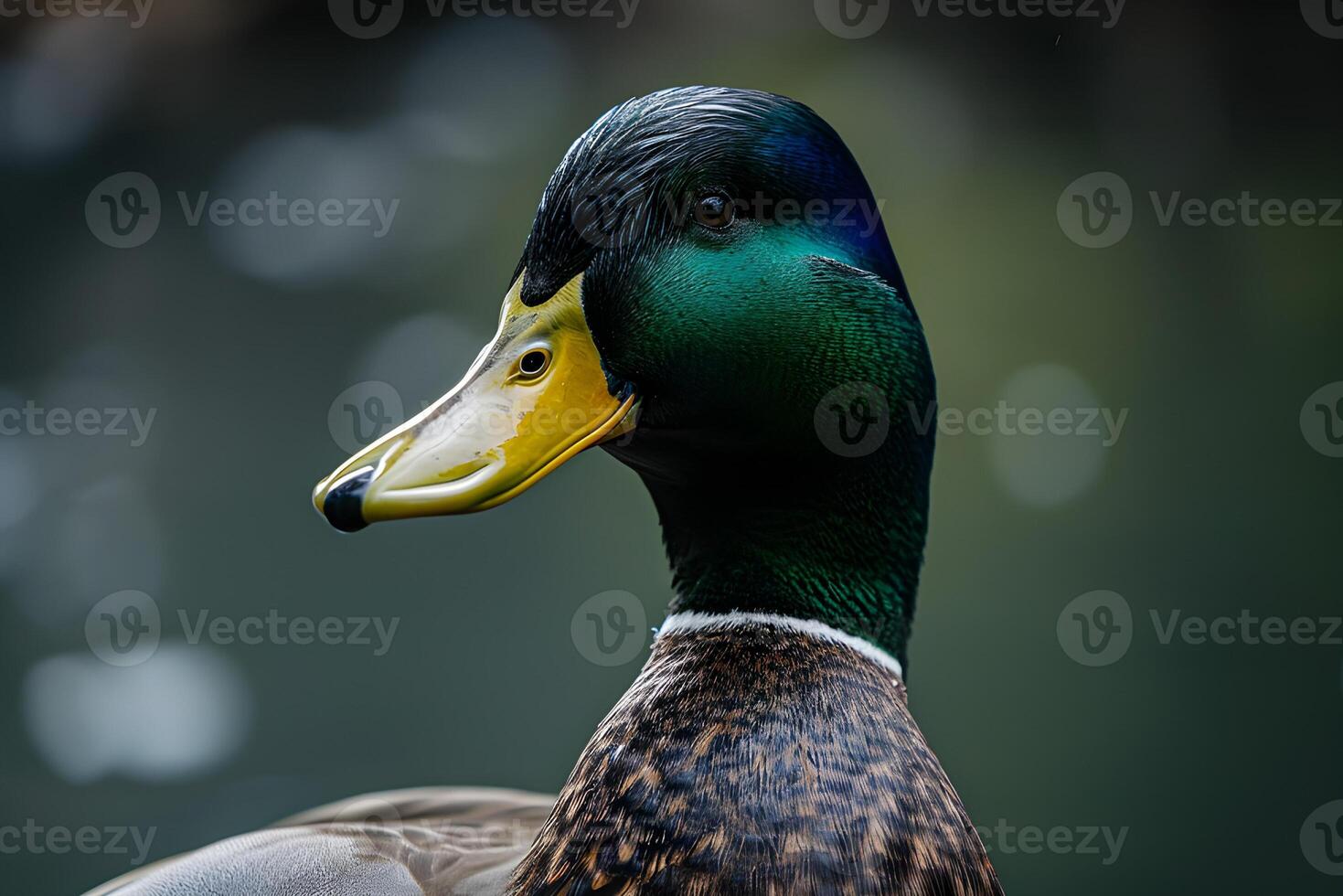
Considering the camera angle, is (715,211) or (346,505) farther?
(715,211)

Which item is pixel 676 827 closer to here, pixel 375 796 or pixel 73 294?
pixel 375 796

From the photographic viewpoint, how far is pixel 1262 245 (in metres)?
2.58

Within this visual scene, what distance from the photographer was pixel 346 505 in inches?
31.5

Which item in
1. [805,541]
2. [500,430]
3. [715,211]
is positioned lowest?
[805,541]

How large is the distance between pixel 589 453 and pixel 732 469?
5.28ft

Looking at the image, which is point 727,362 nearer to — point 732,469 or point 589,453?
point 732,469

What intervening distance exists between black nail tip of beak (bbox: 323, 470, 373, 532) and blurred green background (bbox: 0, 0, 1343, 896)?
1625 millimetres

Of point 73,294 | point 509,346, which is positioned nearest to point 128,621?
point 73,294

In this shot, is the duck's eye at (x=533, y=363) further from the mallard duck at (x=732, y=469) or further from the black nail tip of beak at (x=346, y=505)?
the black nail tip of beak at (x=346, y=505)

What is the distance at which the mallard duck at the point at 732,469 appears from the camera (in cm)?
83

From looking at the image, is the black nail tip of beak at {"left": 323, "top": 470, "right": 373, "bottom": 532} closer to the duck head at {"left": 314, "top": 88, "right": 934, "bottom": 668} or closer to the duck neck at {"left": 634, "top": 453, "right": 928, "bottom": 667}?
the duck head at {"left": 314, "top": 88, "right": 934, "bottom": 668}

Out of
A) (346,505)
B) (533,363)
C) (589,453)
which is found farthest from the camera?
(589,453)

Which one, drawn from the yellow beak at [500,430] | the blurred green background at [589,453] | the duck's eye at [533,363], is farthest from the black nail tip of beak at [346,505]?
the blurred green background at [589,453]

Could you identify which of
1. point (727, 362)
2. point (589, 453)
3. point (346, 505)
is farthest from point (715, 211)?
point (589, 453)
